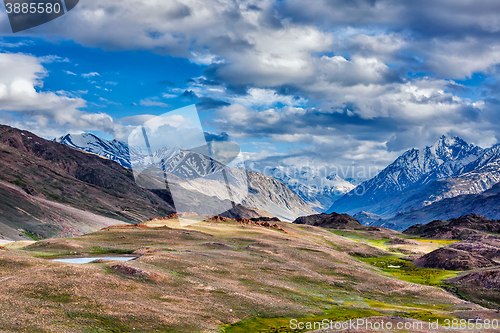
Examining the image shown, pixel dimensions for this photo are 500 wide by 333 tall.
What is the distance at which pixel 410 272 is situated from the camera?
10656cm

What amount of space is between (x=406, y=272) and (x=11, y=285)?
314 ft

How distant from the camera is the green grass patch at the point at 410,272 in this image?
300 ft

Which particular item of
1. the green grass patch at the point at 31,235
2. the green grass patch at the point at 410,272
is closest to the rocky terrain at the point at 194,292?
the green grass patch at the point at 410,272

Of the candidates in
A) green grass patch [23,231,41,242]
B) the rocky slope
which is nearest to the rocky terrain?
the rocky slope

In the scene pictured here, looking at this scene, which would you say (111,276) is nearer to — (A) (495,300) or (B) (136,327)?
(B) (136,327)

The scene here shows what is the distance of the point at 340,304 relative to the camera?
195ft

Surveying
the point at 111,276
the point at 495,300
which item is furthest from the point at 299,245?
the point at 111,276

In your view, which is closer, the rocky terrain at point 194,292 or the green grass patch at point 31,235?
the rocky terrain at point 194,292

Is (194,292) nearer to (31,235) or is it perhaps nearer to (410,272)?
(410,272)

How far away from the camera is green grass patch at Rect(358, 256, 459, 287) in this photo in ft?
300

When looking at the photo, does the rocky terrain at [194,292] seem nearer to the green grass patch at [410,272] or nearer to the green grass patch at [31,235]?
the green grass patch at [410,272]

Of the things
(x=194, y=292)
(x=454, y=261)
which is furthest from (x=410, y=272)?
(x=194, y=292)

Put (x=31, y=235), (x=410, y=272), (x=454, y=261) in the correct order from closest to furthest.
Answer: (x=410, y=272), (x=454, y=261), (x=31, y=235)

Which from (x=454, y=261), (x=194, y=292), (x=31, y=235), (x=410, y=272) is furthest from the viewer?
(x=31, y=235)
